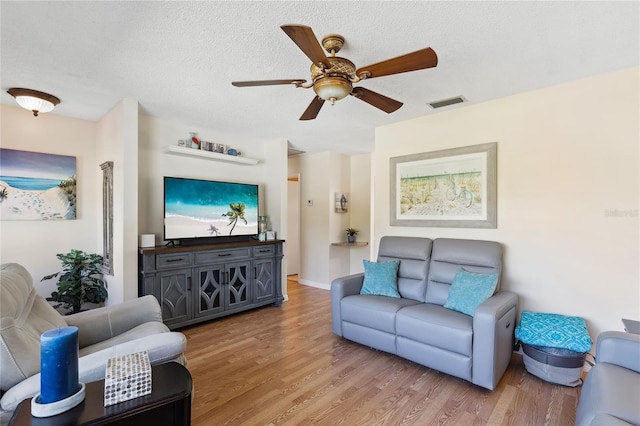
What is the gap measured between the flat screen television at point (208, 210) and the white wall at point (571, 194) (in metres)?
2.84

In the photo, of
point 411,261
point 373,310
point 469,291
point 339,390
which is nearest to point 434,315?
point 469,291

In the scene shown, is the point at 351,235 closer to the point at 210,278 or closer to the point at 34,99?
the point at 210,278

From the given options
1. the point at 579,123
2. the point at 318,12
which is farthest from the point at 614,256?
the point at 318,12

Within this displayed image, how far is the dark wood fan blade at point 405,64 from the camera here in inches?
62.9

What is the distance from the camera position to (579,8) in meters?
→ 1.67

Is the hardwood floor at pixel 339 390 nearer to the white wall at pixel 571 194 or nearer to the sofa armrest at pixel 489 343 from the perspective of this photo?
the sofa armrest at pixel 489 343

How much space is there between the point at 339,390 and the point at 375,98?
2.15 meters

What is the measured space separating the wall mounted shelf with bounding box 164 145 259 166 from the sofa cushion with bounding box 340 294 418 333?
7.83ft

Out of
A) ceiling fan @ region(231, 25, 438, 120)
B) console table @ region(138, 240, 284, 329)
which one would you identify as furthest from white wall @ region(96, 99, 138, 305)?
ceiling fan @ region(231, 25, 438, 120)

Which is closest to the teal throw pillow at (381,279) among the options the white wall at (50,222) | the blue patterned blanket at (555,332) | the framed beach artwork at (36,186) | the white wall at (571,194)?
the white wall at (571,194)

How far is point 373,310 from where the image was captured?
2.80 meters

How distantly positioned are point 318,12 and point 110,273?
10.8 feet

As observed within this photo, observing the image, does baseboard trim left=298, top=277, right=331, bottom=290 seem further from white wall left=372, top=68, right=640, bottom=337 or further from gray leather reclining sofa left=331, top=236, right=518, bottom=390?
white wall left=372, top=68, right=640, bottom=337

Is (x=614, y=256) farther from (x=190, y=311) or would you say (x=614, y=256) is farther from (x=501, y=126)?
(x=190, y=311)
